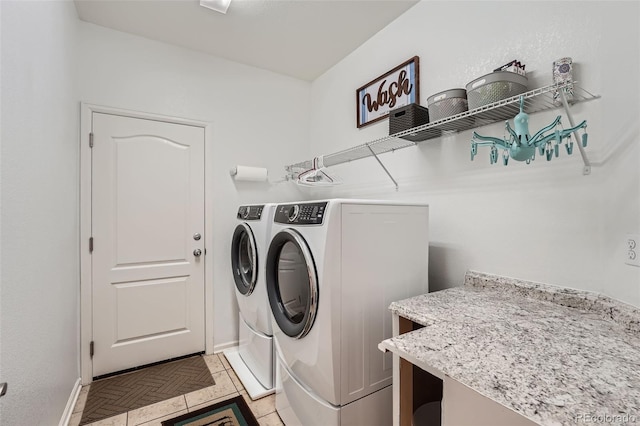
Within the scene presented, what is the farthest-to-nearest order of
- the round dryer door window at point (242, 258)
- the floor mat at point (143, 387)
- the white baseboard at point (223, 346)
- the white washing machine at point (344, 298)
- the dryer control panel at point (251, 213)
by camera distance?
the white baseboard at point (223, 346) → the round dryer door window at point (242, 258) → the dryer control panel at point (251, 213) → the floor mat at point (143, 387) → the white washing machine at point (344, 298)

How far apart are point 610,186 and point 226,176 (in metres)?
2.49

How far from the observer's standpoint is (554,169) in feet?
4.22

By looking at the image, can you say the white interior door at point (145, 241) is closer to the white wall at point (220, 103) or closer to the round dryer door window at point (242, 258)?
the white wall at point (220, 103)

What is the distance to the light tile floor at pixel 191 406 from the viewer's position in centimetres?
174

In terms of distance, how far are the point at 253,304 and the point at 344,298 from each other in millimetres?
1006

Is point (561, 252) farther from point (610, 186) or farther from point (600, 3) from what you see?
point (600, 3)

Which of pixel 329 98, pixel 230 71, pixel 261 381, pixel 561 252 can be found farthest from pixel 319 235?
pixel 230 71

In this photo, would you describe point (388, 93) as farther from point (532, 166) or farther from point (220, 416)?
point (220, 416)

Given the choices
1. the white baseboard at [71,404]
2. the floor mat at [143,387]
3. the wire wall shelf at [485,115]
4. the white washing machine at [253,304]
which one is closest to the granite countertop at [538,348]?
the wire wall shelf at [485,115]

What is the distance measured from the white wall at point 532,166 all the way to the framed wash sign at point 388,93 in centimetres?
6

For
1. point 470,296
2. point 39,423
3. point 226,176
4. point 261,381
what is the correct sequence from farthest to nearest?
point 226,176, point 261,381, point 470,296, point 39,423

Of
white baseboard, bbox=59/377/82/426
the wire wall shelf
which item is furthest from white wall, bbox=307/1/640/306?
white baseboard, bbox=59/377/82/426

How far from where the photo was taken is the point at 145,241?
2334mm

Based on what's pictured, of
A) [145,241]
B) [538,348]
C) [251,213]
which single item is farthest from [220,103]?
[538,348]
